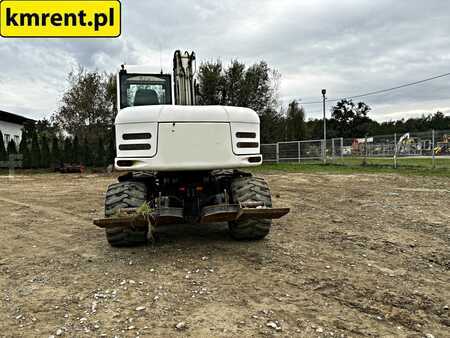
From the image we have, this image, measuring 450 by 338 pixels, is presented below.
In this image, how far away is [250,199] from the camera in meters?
4.50

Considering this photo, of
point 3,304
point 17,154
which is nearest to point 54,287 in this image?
point 3,304

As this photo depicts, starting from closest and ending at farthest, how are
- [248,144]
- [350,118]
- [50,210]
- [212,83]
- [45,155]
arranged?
[248,144] < [50,210] < [45,155] < [212,83] < [350,118]

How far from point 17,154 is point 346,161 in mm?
20807

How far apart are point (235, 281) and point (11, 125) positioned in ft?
127

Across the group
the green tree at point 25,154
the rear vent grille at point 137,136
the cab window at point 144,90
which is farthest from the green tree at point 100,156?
the rear vent grille at point 137,136

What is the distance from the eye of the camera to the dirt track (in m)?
2.79

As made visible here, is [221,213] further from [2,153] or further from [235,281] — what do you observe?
[2,153]

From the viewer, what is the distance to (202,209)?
15.3 ft

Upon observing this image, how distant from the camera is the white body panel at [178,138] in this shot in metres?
4.25

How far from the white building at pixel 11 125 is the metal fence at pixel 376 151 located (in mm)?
23589

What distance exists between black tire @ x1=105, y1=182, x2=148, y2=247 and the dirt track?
0.46ft

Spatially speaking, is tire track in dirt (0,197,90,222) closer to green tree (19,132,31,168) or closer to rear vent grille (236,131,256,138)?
rear vent grille (236,131,256,138)

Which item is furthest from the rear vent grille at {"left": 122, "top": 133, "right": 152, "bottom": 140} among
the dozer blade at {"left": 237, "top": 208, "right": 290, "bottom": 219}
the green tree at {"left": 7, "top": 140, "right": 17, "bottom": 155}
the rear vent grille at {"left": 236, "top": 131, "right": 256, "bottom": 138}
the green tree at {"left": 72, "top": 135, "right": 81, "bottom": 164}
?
the green tree at {"left": 7, "top": 140, "right": 17, "bottom": 155}

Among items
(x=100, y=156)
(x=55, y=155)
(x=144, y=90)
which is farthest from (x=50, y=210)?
(x=55, y=155)
